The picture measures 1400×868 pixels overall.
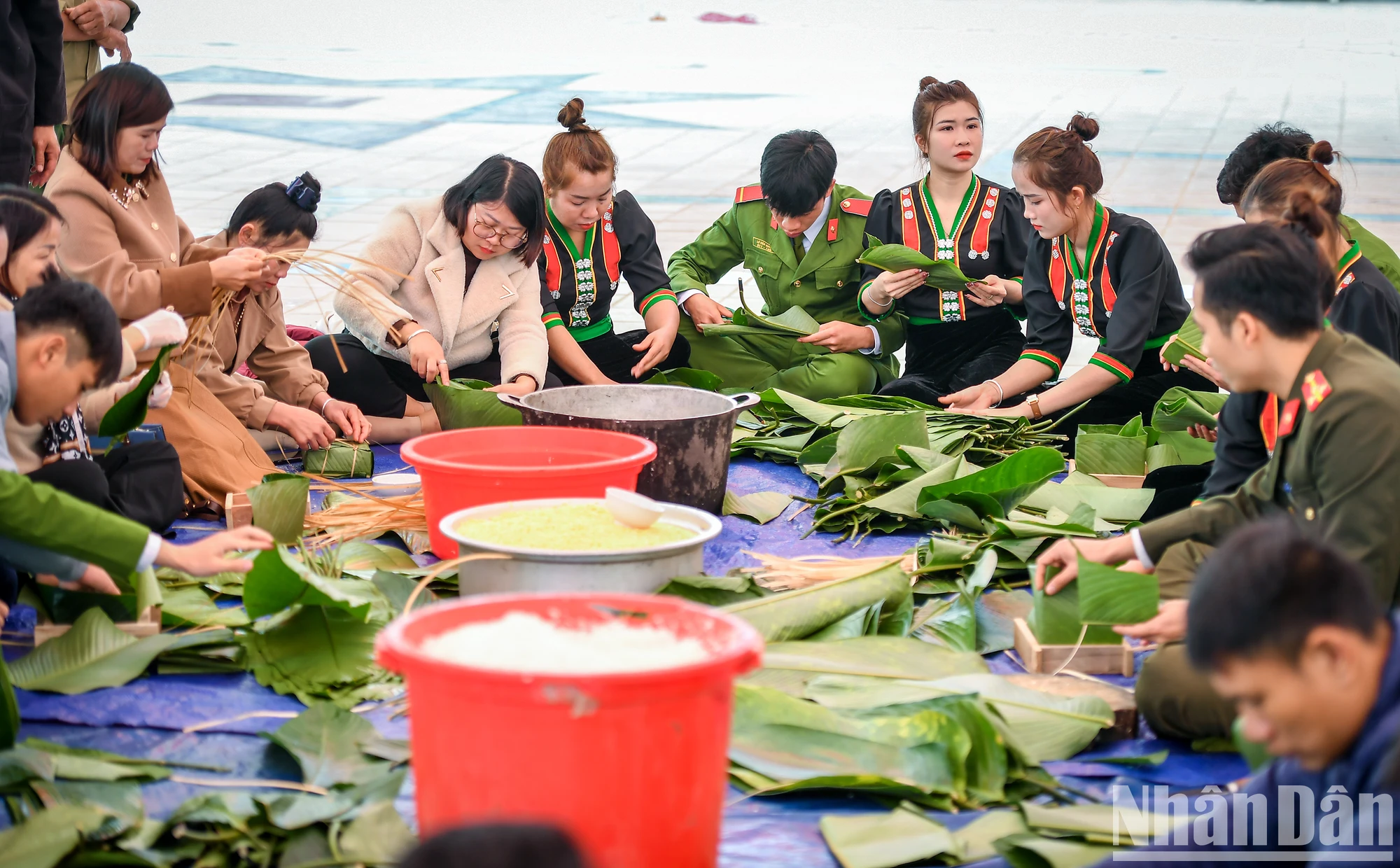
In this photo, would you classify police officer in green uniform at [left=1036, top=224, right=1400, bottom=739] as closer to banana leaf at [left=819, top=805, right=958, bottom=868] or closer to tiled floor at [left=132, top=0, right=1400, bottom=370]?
banana leaf at [left=819, top=805, right=958, bottom=868]

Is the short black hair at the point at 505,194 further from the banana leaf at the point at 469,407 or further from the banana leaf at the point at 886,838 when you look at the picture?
the banana leaf at the point at 886,838

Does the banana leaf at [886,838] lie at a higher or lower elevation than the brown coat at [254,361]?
lower

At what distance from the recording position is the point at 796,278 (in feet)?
13.8

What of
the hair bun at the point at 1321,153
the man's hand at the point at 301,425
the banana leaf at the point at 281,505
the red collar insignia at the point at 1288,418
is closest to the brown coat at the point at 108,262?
the man's hand at the point at 301,425

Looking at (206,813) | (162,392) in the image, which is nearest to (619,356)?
(162,392)

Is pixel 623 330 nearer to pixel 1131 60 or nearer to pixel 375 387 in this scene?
pixel 375 387

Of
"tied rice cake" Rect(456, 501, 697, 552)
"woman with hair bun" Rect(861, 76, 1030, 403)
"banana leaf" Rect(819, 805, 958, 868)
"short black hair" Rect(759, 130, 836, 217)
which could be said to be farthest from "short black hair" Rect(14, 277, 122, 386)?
"woman with hair bun" Rect(861, 76, 1030, 403)

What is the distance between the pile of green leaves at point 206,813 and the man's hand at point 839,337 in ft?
7.80

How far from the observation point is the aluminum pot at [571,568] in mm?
2180

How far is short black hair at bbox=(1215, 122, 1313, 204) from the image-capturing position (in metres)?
3.29

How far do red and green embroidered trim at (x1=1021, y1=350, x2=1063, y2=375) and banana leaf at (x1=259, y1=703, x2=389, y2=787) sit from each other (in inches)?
94.3

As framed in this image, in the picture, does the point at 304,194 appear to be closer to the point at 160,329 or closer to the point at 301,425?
the point at 301,425

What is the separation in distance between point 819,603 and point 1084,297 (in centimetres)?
166

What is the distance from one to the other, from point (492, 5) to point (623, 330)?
26327 millimetres
